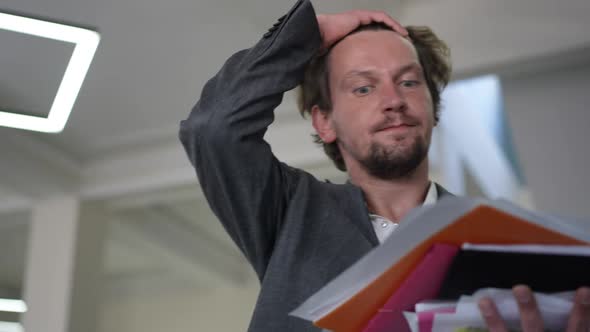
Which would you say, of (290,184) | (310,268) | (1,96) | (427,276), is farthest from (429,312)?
(1,96)

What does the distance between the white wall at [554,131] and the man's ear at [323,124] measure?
1549 millimetres

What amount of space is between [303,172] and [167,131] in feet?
7.81

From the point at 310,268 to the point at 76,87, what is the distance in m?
1.76

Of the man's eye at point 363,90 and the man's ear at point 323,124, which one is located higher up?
the man's eye at point 363,90

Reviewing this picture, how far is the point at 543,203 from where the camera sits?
2859 mm

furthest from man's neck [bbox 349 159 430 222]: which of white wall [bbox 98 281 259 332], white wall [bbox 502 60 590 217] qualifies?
white wall [bbox 98 281 259 332]

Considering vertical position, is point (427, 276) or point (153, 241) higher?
point (427, 276)

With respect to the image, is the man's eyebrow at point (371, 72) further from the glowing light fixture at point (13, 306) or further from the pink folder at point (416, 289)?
the glowing light fixture at point (13, 306)

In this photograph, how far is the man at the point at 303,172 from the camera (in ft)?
3.46

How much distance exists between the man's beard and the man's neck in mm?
16

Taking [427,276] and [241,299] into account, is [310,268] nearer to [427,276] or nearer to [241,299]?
[427,276]

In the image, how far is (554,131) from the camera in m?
2.82

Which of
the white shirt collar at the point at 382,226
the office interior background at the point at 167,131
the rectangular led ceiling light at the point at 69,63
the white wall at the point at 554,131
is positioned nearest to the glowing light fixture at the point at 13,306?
the office interior background at the point at 167,131

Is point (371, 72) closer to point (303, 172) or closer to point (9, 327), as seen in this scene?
point (303, 172)
